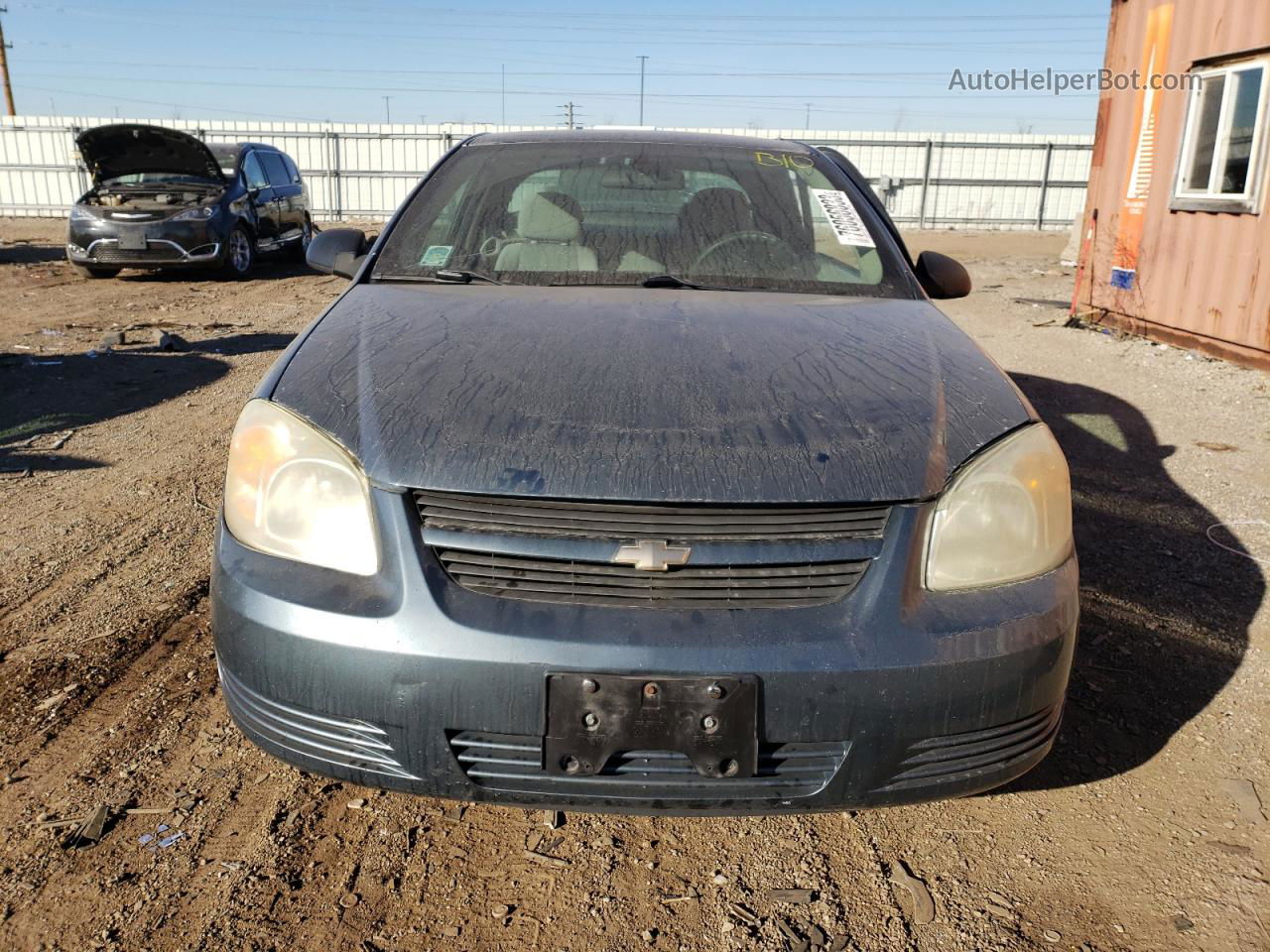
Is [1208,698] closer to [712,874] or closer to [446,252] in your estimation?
[712,874]

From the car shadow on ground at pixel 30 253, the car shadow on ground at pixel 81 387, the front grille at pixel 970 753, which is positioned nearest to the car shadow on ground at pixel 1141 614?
the front grille at pixel 970 753

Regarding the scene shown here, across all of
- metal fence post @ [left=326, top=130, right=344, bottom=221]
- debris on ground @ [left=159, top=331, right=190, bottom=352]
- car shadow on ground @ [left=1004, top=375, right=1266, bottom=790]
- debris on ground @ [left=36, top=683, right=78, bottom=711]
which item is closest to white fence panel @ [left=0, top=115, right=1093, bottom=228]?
metal fence post @ [left=326, top=130, right=344, bottom=221]

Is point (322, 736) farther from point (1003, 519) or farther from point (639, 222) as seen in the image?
point (639, 222)

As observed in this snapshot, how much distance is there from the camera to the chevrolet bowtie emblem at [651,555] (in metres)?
1.70

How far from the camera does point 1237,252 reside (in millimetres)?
7734

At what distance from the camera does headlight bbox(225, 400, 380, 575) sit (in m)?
1.79

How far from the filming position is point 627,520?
1725 mm

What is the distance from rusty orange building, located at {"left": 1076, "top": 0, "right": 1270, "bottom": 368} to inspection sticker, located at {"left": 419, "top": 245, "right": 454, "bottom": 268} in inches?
270

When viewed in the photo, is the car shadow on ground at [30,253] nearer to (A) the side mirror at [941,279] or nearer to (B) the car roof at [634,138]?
(B) the car roof at [634,138]

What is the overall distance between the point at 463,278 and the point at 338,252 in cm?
66

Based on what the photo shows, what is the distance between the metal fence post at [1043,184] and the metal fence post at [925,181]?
9.76 feet

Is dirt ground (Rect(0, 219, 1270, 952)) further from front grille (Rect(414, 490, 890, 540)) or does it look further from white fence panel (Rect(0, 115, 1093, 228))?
white fence panel (Rect(0, 115, 1093, 228))

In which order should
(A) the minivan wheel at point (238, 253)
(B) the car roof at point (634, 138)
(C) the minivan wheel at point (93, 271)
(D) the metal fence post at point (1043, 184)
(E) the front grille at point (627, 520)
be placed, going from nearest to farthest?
(E) the front grille at point (627, 520) → (B) the car roof at point (634, 138) → (C) the minivan wheel at point (93, 271) → (A) the minivan wheel at point (238, 253) → (D) the metal fence post at point (1043, 184)

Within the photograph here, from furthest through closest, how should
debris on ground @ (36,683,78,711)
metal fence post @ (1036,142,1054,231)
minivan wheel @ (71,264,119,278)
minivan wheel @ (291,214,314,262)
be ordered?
metal fence post @ (1036,142,1054,231) → minivan wheel @ (291,214,314,262) → minivan wheel @ (71,264,119,278) → debris on ground @ (36,683,78,711)
